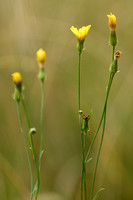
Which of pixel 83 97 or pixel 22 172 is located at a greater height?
pixel 83 97

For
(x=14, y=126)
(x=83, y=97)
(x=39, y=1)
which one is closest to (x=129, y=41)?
(x=83, y=97)

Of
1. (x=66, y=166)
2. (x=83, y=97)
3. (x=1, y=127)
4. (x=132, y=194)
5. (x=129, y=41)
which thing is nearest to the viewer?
(x=132, y=194)

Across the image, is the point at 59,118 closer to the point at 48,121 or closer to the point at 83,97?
the point at 48,121

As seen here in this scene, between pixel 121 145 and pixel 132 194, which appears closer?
pixel 132 194

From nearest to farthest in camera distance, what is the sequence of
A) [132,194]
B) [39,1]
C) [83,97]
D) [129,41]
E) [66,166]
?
[132,194] < [66,166] < [83,97] < [129,41] < [39,1]

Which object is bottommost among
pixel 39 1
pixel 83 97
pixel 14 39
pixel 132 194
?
pixel 132 194

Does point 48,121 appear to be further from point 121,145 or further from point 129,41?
point 129,41
